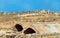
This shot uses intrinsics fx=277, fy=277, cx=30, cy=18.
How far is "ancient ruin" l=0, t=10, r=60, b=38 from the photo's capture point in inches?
1752

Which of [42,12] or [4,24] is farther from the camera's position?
[42,12]

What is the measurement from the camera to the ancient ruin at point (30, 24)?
1752 inches

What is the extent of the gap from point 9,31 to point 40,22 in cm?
670

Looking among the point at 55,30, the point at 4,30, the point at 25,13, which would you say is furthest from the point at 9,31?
the point at 25,13

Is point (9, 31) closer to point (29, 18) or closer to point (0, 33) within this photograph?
point (0, 33)

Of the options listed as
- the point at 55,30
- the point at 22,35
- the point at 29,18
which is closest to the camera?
the point at 22,35

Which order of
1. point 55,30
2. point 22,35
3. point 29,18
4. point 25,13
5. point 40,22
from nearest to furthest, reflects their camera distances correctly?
1. point 22,35
2. point 55,30
3. point 40,22
4. point 29,18
5. point 25,13

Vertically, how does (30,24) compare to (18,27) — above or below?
above

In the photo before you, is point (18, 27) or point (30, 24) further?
point (18, 27)

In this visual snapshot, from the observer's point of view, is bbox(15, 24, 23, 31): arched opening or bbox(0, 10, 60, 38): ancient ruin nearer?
bbox(0, 10, 60, 38): ancient ruin

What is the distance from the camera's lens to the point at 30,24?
1912 inches

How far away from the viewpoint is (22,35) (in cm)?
4406

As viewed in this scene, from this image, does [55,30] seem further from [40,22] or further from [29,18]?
[29,18]

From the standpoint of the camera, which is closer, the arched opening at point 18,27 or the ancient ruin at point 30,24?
the ancient ruin at point 30,24
